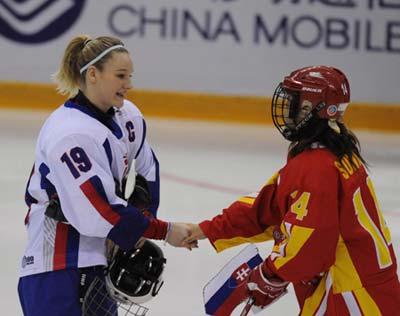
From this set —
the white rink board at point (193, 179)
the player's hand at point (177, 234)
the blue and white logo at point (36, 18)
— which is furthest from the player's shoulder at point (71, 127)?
the blue and white logo at point (36, 18)

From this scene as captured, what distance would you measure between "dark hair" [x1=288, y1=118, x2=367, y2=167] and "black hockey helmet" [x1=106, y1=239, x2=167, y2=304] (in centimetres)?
52

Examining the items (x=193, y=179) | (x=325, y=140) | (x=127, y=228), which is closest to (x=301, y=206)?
(x=325, y=140)

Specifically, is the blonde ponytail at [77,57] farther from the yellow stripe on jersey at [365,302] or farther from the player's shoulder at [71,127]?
the yellow stripe on jersey at [365,302]

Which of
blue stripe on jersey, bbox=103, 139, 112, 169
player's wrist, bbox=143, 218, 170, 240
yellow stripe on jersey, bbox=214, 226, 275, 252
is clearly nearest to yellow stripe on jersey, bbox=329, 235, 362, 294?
yellow stripe on jersey, bbox=214, 226, 275, 252

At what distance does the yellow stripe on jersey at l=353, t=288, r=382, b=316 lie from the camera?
95.5 inches

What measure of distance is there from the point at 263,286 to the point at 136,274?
0.40m

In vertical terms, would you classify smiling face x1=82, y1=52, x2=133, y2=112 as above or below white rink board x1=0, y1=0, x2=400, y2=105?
above

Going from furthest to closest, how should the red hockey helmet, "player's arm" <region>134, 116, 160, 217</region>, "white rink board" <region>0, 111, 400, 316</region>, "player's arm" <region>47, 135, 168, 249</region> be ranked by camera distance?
"white rink board" <region>0, 111, 400, 316</region> < "player's arm" <region>134, 116, 160, 217</region> < "player's arm" <region>47, 135, 168, 249</region> < the red hockey helmet

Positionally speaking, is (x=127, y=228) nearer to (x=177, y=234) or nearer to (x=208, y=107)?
(x=177, y=234)

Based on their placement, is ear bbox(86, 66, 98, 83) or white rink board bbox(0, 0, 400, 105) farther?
white rink board bbox(0, 0, 400, 105)

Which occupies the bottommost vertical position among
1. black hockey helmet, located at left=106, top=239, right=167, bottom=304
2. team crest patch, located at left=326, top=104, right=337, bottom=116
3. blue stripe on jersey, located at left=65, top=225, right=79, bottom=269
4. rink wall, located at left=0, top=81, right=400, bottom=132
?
rink wall, located at left=0, top=81, right=400, bottom=132

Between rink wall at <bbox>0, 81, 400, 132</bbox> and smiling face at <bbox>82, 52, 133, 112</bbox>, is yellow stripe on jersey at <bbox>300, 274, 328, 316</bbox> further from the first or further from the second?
rink wall at <bbox>0, 81, 400, 132</bbox>

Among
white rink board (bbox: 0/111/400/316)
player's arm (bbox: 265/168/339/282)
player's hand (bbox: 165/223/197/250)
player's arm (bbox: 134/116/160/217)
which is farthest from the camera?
white rink board (bbox: 0/111/400/316)

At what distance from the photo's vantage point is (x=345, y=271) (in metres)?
2.43
